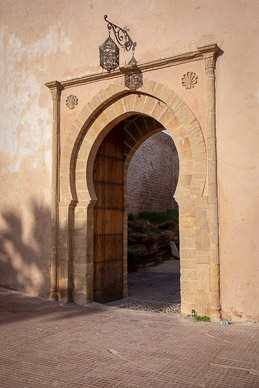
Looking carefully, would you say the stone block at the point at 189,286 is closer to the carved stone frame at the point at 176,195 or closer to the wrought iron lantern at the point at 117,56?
the carved stone frame at the point at 176,195

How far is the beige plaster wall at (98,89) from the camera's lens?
19.6ft

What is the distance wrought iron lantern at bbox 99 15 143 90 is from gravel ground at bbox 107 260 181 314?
14.6ft

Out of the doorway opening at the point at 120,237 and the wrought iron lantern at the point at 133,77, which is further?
the doorway opening at the point at 120,237

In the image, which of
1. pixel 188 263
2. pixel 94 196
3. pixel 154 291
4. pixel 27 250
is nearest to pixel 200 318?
pixel 188 263

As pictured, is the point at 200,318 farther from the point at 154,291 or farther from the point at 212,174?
the point at 154,291

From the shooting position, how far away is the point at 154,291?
10125 millimetres

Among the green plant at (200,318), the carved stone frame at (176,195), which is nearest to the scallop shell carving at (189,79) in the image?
the carved stone frame at (176,195)

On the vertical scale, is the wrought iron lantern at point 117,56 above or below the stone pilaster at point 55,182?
above

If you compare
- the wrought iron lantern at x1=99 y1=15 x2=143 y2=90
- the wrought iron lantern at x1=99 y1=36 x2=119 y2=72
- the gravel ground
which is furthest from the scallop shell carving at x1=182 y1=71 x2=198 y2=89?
the gravel ground

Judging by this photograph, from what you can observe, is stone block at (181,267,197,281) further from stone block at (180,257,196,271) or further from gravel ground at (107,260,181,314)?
gravel ground at (107,260,181,314)

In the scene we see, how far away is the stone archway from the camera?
20.4 feet

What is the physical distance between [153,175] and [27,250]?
44.6 ft

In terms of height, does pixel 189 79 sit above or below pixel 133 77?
below

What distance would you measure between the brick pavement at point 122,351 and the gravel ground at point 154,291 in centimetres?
130
